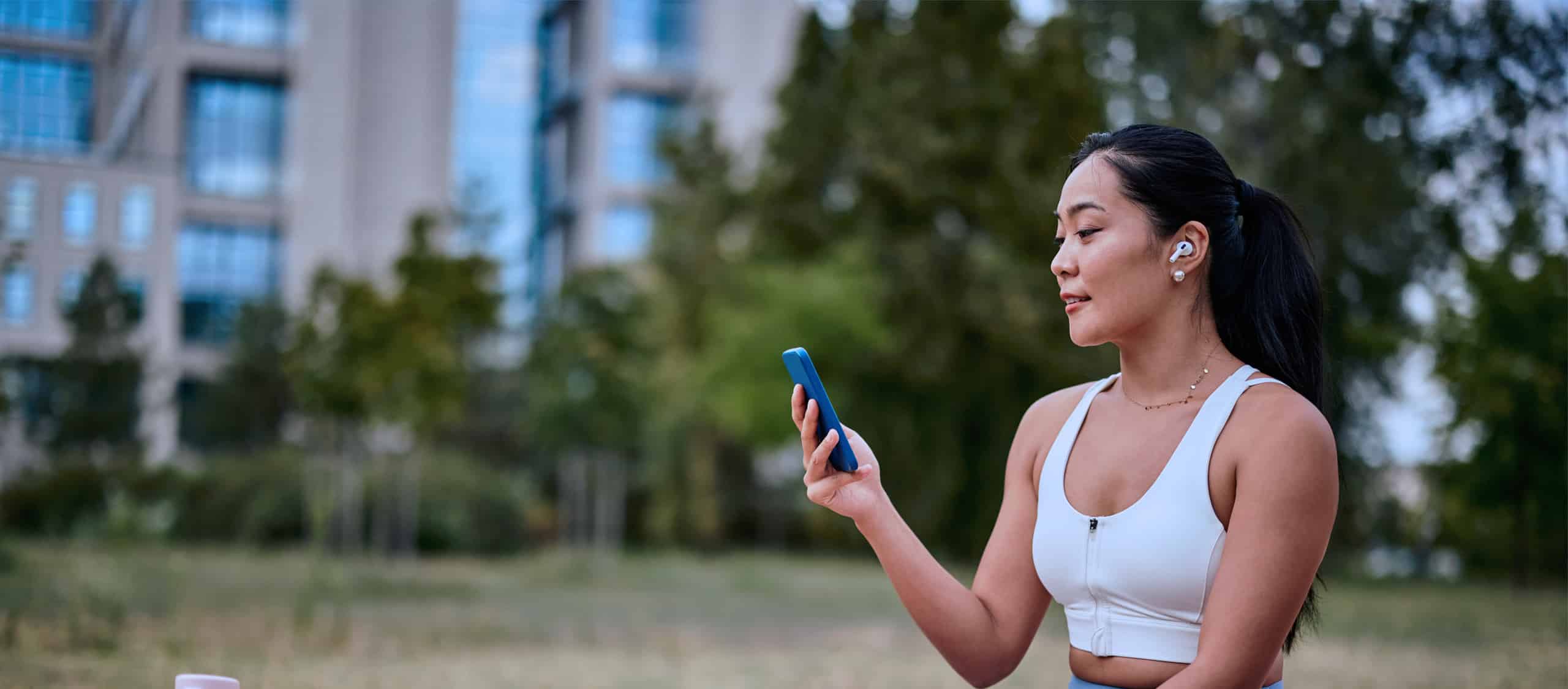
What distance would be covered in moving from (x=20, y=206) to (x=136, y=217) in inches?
32.5

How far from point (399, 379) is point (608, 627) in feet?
15.5

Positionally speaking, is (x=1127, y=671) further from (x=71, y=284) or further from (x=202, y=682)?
(x=71, y=284)

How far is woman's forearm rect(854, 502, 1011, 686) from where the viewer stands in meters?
1.76

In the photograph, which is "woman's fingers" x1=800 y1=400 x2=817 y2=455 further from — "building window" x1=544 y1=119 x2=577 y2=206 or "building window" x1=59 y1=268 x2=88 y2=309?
"building window" x1=544 y1=119 x2=577 y2=206

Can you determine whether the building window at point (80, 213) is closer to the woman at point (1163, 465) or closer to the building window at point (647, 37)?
the woman at point (1163, 465)

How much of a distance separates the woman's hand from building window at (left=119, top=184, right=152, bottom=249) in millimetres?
4110

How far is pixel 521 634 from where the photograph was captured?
28.3ft

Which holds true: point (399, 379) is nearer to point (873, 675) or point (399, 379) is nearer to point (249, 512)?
point (249, 512)

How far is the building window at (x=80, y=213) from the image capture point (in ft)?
15.0

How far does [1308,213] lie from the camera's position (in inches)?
597

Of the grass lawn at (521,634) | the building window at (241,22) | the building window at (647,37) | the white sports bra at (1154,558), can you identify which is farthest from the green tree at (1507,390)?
the building window at (647,37)

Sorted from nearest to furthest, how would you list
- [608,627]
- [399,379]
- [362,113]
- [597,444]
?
[608,627] < [399,379] < [597,444] < [362,113]

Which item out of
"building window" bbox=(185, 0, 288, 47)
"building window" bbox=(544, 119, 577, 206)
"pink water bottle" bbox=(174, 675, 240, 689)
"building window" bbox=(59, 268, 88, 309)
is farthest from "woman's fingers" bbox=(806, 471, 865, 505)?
"building window" bbox=(544, 119, 577, 206)

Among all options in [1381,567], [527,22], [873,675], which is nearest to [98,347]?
[873,675]
